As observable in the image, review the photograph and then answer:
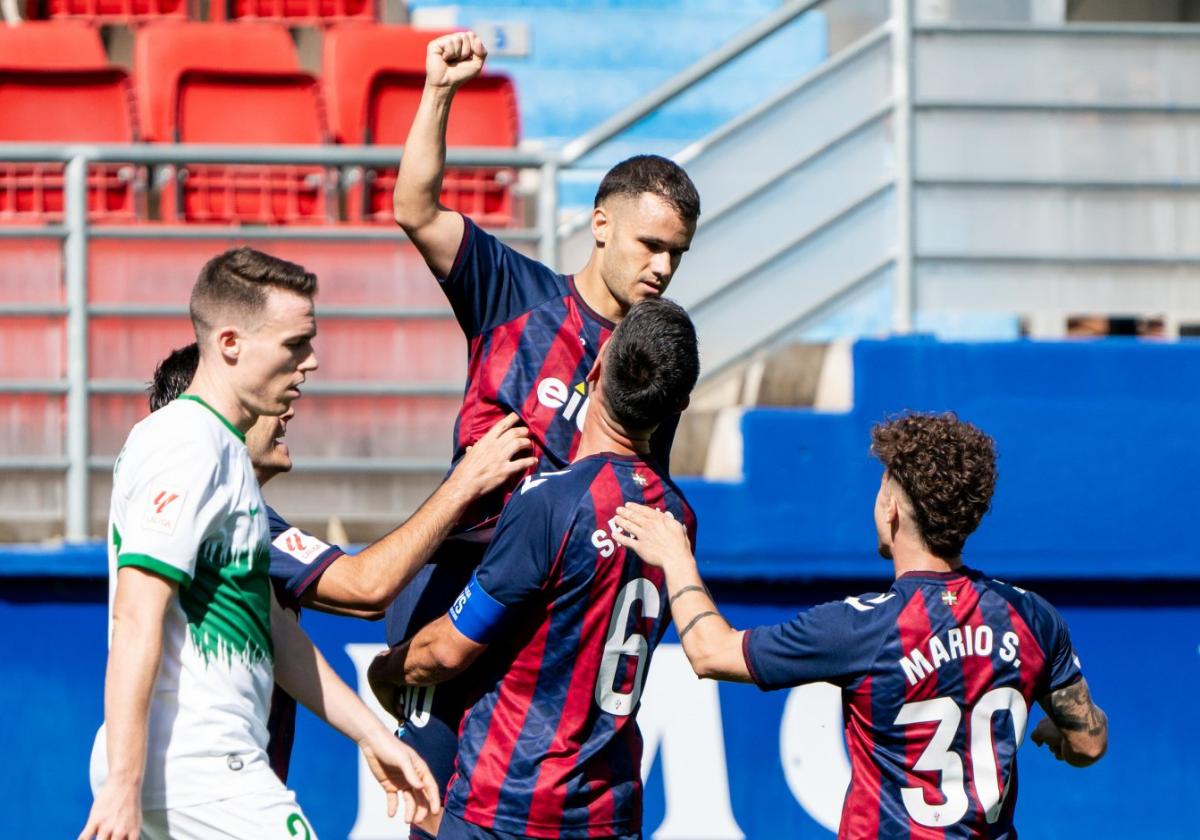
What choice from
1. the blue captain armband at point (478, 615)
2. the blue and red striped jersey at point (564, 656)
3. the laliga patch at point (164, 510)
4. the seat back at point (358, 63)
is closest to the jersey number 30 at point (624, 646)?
the blue and red striped jersey at point (564, 656)

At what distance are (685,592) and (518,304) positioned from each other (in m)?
0.93

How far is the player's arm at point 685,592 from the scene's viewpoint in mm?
3059

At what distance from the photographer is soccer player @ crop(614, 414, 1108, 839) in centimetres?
292

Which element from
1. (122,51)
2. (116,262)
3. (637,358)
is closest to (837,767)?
(637,358)

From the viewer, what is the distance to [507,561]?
3.09m

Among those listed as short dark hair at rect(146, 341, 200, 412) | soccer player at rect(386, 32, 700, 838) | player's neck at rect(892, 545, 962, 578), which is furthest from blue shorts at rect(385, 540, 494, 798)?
player's neck at rect(892, 545, 962, 578)

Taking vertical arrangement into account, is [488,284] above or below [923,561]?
above

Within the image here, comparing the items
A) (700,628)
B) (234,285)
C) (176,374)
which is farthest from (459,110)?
(700,628)

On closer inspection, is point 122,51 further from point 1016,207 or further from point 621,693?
point 621,693

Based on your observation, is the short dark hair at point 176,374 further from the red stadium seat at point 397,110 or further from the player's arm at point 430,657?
the red stadium seat at point 397,110

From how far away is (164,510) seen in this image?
107 inches

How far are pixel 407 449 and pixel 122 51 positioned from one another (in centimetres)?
447

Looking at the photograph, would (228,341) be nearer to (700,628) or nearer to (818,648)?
(700,628)

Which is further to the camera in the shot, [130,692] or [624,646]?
[624,646]
